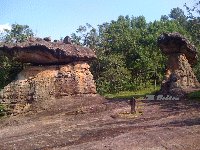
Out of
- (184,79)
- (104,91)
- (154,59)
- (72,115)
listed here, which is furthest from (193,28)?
(72,115)

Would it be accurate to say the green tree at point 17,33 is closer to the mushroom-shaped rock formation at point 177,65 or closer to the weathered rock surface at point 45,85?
the weathered rock surface at point 45,85

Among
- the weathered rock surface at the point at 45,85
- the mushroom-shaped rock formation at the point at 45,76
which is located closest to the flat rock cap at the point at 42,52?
the mushroom-shaped rock formation at the point at 45,76

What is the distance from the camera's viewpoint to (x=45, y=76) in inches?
430

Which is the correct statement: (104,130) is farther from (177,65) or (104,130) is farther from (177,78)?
(177,65)

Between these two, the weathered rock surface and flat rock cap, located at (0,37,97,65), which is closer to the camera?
the weathered rock surface

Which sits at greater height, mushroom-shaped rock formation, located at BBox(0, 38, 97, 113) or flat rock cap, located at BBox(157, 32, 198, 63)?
flat rock cap, located at BBox(157, 32, 198, 63)

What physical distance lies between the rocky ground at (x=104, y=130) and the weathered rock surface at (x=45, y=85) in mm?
714

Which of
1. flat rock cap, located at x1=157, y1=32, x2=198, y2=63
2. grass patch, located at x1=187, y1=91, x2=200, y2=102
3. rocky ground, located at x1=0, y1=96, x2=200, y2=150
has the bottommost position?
rocky ground, located at x1=0, y1=96, x2=200, y2=150

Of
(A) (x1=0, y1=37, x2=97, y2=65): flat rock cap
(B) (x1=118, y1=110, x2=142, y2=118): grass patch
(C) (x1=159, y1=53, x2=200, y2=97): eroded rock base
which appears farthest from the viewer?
(C) (x1=159, y1=53, x2=200, y2=97): eroded rock base

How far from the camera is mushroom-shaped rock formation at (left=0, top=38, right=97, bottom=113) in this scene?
10.3m

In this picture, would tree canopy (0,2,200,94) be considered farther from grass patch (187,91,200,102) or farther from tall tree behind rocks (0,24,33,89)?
grass patch (187,91,200,102)

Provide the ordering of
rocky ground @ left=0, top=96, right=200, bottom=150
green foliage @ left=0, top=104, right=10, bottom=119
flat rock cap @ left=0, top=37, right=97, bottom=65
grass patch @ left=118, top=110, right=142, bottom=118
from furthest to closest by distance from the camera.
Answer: flat rock cap @ left=0, top=37, right=97, bottom=65
green foliage @ left=0, top=104, right=10, bottom=119
grass patch @ left=118, top=110, right=142, bottom=118
rocky ground @ left=0, top=96, right=200, bottom=150

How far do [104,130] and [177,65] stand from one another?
910cm

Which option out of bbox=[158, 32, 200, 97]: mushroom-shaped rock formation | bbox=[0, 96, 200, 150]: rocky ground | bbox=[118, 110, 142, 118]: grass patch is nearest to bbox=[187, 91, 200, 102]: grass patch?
bbox=[0, 96, 200, 150]: rocky ground
